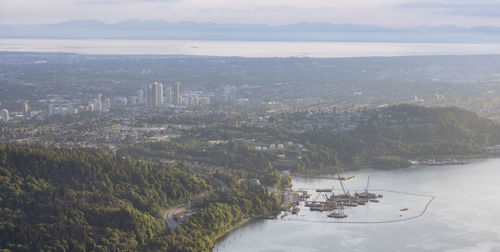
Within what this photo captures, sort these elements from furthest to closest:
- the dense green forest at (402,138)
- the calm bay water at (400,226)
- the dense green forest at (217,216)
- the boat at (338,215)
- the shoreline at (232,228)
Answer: the dense green forest at (402,138), the boat at (338,215), the shoreline at (232,228), the calm bay water at (400,226), the dense green forest at (217,216)

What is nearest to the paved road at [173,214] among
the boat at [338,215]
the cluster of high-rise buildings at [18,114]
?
the boat at [338,215]

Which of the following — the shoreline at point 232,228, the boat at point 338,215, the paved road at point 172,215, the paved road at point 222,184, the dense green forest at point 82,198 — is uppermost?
the dense green forest at point 82,198

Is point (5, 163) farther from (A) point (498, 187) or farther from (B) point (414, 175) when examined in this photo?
(A) point (498, 187)

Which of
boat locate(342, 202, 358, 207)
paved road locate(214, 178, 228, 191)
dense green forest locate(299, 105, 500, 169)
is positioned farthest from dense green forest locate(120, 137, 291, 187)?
boat locate(342, 202, 358, 207)

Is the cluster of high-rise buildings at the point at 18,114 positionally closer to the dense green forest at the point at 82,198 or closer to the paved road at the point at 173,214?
the dense green forest at the point at 82,198

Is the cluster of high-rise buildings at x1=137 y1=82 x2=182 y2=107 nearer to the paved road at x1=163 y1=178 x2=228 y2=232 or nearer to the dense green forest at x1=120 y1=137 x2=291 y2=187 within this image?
the dense green forest at x1=120 y1=137 x2=291 y2=187

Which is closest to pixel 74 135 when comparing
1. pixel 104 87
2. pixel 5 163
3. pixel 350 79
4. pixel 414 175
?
pixel 5 163

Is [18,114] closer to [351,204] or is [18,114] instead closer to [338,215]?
[351,204]
